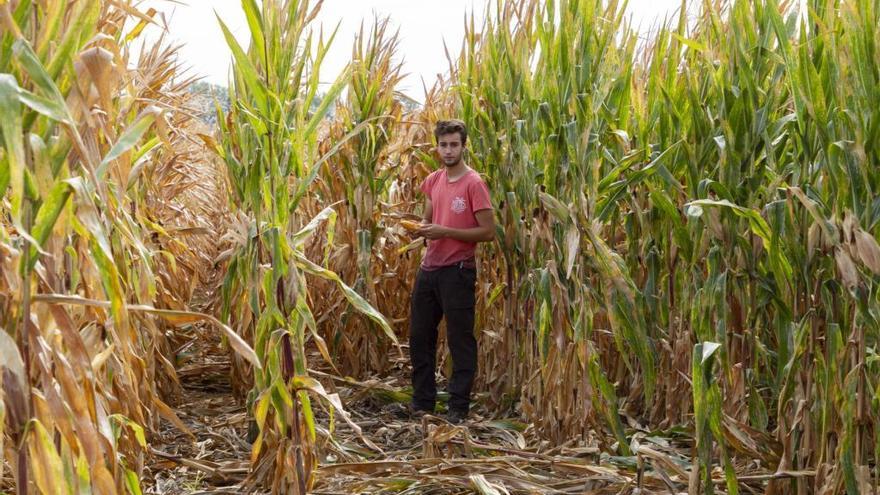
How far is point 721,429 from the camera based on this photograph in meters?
3.36

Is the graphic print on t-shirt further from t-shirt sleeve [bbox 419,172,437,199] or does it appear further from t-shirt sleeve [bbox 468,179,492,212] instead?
t-shirt sleeve [bbox 419,172,437,199]

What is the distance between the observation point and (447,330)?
5.29m

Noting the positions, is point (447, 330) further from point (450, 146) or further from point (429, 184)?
point (450, 146)

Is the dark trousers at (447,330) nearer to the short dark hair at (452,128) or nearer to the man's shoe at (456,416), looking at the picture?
the man's shoe at (456,416)

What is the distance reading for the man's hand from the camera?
5047 mm

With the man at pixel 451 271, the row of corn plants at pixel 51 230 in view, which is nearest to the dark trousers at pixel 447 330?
the man at pixel 451 271

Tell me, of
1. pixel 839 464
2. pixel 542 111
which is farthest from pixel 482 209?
pixel 839 464

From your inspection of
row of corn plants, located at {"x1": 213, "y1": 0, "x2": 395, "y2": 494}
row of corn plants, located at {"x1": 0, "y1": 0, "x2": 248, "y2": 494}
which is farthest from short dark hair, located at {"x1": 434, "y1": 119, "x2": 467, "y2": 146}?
row of corn plants, located at {"x1": 0, "y1": 0, "x2": 248, "y2": 494}

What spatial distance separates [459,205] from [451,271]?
37 cm

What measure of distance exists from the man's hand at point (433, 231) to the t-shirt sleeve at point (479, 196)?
0.20 meters

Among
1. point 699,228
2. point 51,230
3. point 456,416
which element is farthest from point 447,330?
point 51,230

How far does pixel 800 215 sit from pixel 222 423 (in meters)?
2.99

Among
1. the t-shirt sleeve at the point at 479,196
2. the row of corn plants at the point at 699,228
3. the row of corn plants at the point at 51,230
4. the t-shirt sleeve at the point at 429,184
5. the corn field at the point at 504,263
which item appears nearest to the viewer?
the row of corn plants at the point at 51,230

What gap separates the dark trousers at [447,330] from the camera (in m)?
5.22
